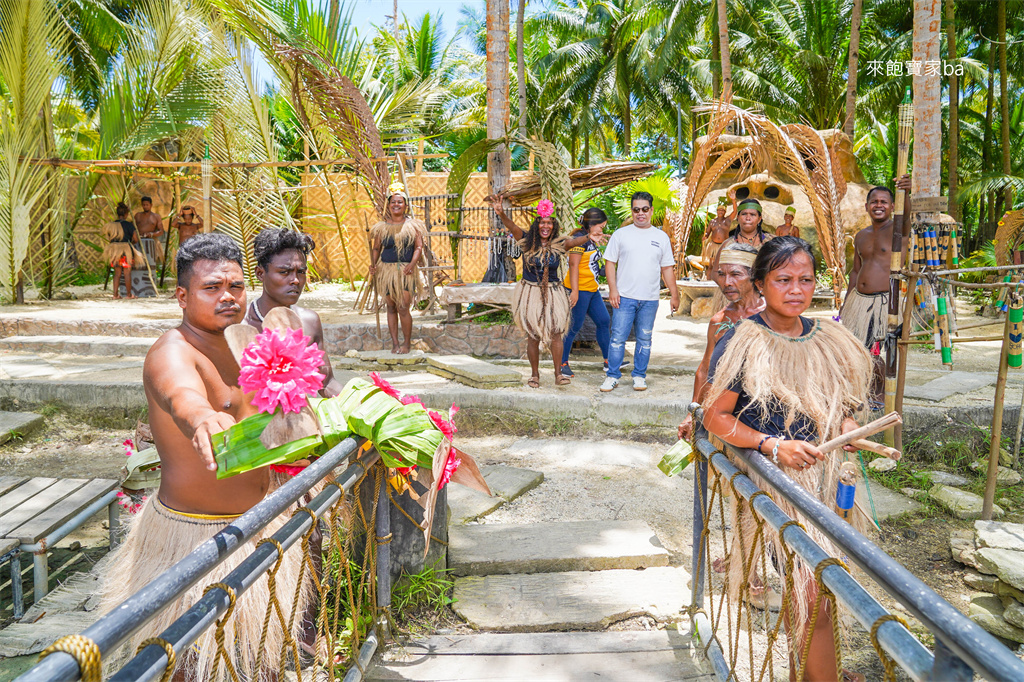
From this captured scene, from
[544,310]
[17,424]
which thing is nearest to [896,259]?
[544,310]

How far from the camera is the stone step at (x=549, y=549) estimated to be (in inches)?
116

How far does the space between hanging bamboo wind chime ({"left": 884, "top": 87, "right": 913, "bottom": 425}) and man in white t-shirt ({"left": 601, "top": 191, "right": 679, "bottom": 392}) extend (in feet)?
5.26

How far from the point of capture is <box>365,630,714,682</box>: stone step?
2168 mm

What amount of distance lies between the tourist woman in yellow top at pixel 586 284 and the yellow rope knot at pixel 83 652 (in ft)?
17.6

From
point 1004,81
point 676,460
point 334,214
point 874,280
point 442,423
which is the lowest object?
point 676,460

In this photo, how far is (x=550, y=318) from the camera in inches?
239

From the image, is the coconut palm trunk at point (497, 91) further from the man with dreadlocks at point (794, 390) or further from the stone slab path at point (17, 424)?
the man with dreadlocks at point (794, 390)

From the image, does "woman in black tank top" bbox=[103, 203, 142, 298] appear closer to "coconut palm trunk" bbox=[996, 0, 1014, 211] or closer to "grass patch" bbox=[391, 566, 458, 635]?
"grass patch" bbox=[391, 566, 458, 635]

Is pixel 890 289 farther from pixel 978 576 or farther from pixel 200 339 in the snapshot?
pixel 200 339

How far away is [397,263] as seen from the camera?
7516mm

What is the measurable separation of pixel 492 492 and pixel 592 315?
3.15 m

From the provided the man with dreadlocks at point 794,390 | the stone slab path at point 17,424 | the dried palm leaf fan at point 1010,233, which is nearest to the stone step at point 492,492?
the man with dreadlocks at point 794,390

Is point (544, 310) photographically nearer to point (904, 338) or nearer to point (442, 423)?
point (904, 338)

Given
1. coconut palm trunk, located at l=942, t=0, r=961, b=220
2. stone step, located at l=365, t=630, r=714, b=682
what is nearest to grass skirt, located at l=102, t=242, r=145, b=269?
stone step, located at l=365, t=630, r=714, b=682
